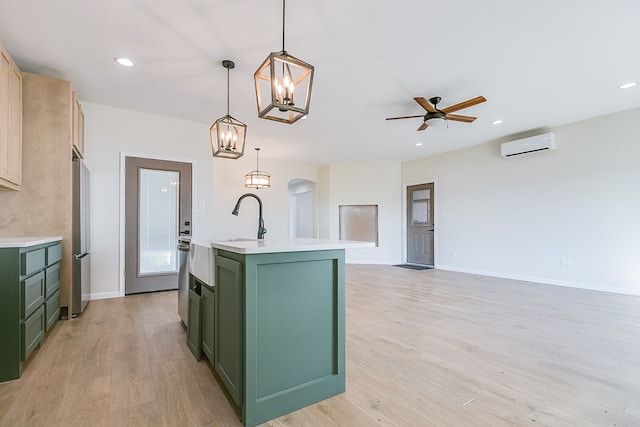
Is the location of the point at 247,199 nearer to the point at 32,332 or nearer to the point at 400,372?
the point at 32,332

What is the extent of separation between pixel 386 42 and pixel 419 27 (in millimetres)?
299

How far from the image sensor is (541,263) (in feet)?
17.0

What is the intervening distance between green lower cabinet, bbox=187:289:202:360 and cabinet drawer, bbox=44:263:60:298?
1.25m

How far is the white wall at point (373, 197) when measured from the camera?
768 cm

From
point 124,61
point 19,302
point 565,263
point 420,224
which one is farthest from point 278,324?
point 420,224

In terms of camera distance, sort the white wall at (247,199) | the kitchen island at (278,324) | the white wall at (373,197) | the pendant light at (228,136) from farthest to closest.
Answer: the white wall at (373,197)
the white wall at (247,199)
the pendant light at (228,136)
the kitchen island at (278,324)

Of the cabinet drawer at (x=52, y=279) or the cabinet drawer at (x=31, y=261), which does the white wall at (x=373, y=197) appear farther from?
the cabinet drawer at (x=31, y=261)

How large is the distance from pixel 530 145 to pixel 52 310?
667 centimetres

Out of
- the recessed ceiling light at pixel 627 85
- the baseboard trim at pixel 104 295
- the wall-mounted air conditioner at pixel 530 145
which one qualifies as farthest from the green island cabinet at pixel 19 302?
the wall-mounted air conditioner at pixel 530 145

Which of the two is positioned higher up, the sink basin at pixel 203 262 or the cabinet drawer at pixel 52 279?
the sink basin at pixel 203 262

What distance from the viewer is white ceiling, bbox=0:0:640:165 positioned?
88.7 inches

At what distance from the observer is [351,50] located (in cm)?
277

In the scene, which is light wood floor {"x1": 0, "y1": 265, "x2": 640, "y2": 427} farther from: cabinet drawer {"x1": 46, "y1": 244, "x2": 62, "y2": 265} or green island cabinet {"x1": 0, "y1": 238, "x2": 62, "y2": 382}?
cabinet drawer {"x1": 46, "y1": 244, "x2": 62, "y2": 265}

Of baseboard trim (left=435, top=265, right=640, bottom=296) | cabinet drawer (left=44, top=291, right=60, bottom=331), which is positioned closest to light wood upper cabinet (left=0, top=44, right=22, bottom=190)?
cabinet drawer (left=44, top=291, right=60, bottom=331)
